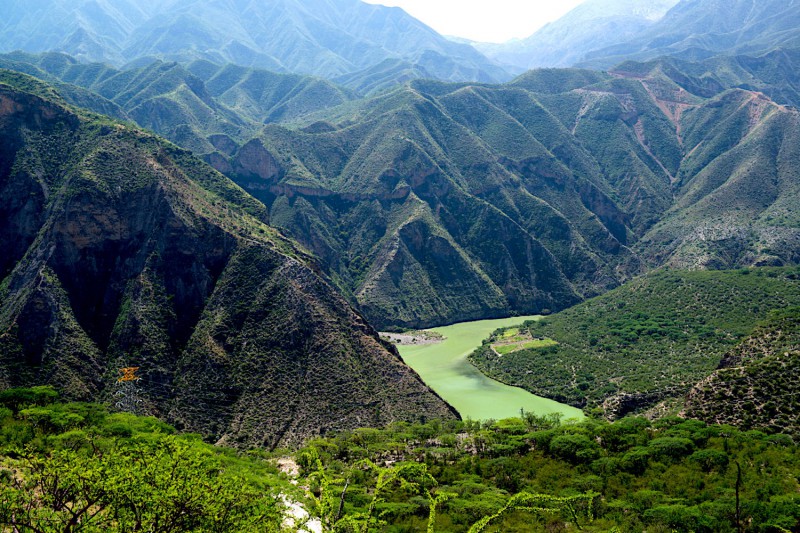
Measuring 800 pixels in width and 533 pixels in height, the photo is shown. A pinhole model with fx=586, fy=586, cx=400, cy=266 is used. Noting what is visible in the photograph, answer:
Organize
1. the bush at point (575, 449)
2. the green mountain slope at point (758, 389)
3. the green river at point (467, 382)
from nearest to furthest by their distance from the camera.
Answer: the bush at point (575, 449)
the green mountain slope at point (758, 389)
the green river at point (467, 382)

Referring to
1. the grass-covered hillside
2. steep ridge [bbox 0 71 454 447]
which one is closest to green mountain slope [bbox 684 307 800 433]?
the grass-covered hillside

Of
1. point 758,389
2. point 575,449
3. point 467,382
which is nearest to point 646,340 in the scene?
point 467,382

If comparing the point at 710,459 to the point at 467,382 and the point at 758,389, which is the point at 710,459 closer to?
the point at 758,389

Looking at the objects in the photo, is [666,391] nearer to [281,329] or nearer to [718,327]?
[718,327]

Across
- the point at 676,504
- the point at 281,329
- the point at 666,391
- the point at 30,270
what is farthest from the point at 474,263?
the point at 676,504

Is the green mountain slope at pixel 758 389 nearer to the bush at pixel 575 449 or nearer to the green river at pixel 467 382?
the bush at pixel 575 449

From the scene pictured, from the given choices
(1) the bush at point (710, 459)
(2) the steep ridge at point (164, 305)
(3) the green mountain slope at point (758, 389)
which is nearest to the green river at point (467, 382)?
(2) the steep ridge at point (164, 305)
